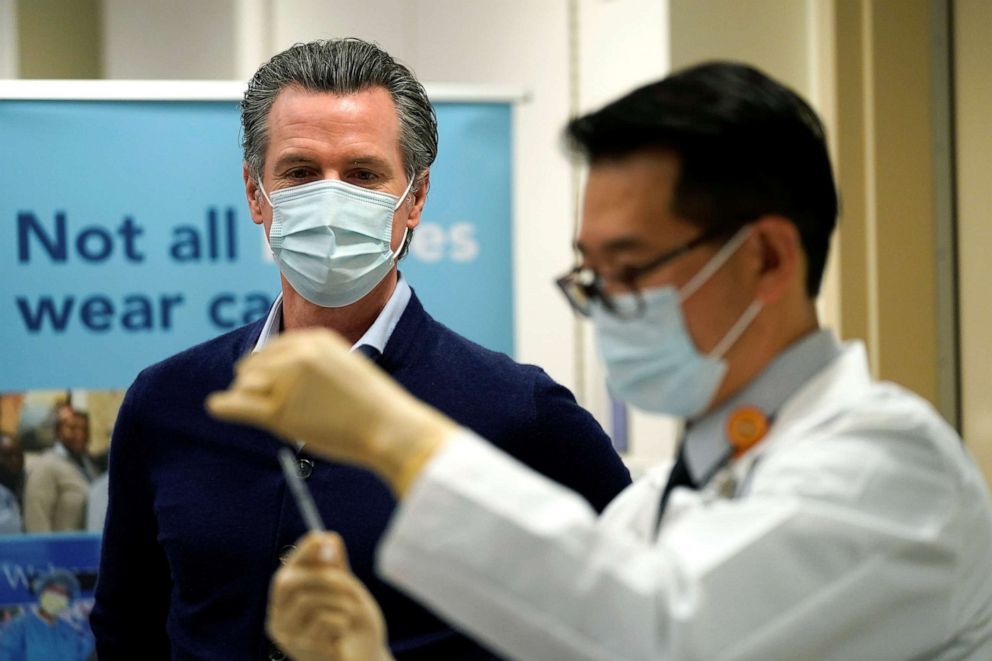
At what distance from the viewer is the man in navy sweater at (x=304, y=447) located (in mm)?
1812

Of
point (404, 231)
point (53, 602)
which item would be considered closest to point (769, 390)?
point (404, 231)

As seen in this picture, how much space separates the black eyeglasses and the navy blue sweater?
0.60 meters

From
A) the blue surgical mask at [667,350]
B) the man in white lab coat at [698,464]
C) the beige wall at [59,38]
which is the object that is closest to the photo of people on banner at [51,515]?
the beige wall at [59,38]

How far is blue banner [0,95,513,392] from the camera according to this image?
3256 mm

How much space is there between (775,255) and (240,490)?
938mm

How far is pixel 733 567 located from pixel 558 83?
3.19 meters

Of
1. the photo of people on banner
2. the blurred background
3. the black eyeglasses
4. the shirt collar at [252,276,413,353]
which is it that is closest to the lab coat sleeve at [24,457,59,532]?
the photo of people on banner

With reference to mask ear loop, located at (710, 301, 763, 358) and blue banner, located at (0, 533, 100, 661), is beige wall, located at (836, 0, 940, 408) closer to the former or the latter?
blue banner, located at (0, 533, 100, 661)

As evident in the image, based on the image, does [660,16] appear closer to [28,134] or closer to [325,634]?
[28,134]

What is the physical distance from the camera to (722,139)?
119 centimetres

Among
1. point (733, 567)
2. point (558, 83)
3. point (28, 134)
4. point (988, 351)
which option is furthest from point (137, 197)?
point (733, 567)

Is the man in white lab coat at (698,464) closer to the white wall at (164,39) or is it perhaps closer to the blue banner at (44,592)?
the blue banner at (44,592)

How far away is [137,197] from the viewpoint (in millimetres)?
3287

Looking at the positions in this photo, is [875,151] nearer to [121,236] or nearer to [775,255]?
[121,236]
